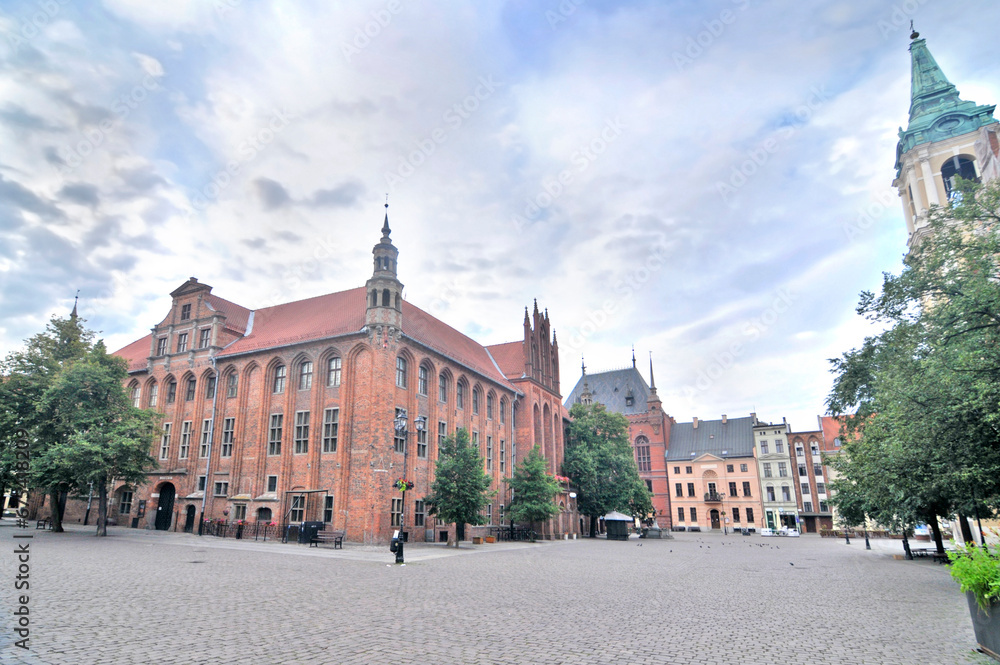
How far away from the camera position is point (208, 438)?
125 feet

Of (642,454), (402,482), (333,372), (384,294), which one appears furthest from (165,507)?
(642,454)

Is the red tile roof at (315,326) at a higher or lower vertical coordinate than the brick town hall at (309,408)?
higher

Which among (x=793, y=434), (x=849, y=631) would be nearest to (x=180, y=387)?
(x=849, y=631)

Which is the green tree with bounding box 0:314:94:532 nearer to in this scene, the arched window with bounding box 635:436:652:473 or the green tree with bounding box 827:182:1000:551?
the green tree with bounding box 827:182:1000:551

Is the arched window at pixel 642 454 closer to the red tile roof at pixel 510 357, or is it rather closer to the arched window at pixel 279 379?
the red tile roof at pixel 510 357

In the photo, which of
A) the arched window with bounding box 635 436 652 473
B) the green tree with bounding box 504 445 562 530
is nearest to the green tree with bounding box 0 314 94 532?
the green tree with bounding box 504 445 562 530

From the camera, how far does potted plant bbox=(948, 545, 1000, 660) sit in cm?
787

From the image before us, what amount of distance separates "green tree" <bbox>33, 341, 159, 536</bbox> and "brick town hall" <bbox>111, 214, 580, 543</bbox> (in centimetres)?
550

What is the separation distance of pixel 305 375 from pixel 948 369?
32.7 m

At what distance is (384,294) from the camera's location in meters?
34.5

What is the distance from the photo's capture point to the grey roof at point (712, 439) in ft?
268

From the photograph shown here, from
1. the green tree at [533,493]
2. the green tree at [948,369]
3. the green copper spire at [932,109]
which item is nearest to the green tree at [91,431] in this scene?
the green tree at [533,493]

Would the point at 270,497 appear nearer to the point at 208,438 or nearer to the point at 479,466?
the point at 208,438

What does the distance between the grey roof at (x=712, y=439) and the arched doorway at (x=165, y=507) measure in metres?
68.2
